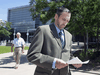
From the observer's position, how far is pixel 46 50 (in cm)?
169

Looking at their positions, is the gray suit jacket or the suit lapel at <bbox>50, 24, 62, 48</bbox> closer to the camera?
the gray suit jacket

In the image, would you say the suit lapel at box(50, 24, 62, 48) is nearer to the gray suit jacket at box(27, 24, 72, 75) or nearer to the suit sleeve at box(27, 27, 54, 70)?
the gray suit jacket at box(27, 24, 72, 75)

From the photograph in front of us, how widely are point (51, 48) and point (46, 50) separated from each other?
8 cm

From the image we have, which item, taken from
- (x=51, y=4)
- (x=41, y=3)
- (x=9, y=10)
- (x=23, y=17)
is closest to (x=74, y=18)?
(x=51, y=4)

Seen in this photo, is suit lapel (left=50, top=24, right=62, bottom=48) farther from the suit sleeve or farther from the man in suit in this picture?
the suit sleeve

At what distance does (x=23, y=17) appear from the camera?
9088cm

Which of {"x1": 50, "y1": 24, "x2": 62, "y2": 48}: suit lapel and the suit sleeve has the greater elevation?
{"x1": 50, "y1": 24, "x2": 62, "y2": 48}: suit lapel

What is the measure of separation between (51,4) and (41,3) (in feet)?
4.87

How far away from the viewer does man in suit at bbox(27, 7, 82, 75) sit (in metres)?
1.58

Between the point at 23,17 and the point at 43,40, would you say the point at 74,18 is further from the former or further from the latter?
the point at 23,17

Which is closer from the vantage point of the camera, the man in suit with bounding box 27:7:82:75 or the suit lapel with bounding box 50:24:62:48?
the man in suit with bounding box 27:7:82:75

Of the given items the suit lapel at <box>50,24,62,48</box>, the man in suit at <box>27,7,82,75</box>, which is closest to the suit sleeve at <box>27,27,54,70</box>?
the man in suit at <box>27,7,82,75</box>

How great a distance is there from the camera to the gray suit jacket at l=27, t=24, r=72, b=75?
158 centimetres

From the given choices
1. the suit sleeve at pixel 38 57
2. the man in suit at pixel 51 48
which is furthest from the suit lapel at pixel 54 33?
the suit sleeve at pixel 38 57
